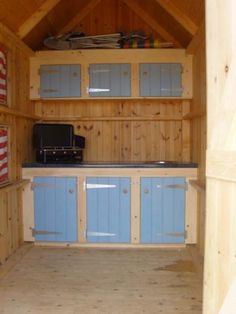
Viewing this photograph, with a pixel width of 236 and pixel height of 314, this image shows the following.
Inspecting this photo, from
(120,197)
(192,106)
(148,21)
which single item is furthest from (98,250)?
(148,21)

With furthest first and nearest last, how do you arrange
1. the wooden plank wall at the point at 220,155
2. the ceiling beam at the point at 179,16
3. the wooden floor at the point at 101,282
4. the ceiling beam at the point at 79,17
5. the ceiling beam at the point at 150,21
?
the ceiling beam at the point at 79,17 < the ceiling beam at the point at 150,21 < the ceiling beam at the point at 179,16 < the wooden floor at the point at 101,282 < the wooden plank wall at the point at 220,155

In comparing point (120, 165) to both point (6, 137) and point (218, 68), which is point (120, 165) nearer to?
point (6, 137)

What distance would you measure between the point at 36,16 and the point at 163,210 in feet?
7.66

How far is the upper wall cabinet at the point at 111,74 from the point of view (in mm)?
3615

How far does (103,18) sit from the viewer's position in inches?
157

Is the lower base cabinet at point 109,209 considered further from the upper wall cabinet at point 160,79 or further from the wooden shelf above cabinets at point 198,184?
the upper wall cabinet at point 160,79

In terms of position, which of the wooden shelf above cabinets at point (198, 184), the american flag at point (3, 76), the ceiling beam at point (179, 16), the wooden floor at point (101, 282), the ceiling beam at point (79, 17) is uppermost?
the ceiling beam at point (79, 17)

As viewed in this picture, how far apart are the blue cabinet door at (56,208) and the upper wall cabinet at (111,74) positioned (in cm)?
103

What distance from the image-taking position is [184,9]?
2957mm

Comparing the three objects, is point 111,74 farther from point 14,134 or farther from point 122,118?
point 14,134

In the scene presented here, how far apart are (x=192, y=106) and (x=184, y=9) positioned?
112 cm

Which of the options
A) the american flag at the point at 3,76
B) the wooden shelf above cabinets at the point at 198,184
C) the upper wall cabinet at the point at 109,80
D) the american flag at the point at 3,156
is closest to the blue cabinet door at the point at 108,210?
the wooden shelf above cabinets at the point at 198,184

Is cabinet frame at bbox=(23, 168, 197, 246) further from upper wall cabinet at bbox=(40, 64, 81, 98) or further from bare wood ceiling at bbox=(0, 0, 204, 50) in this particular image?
bare wood ceiling at bbox=(0, 0, 204, 50)

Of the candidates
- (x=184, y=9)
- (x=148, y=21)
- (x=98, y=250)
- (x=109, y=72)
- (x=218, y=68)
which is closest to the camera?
(x=218, y=68)
